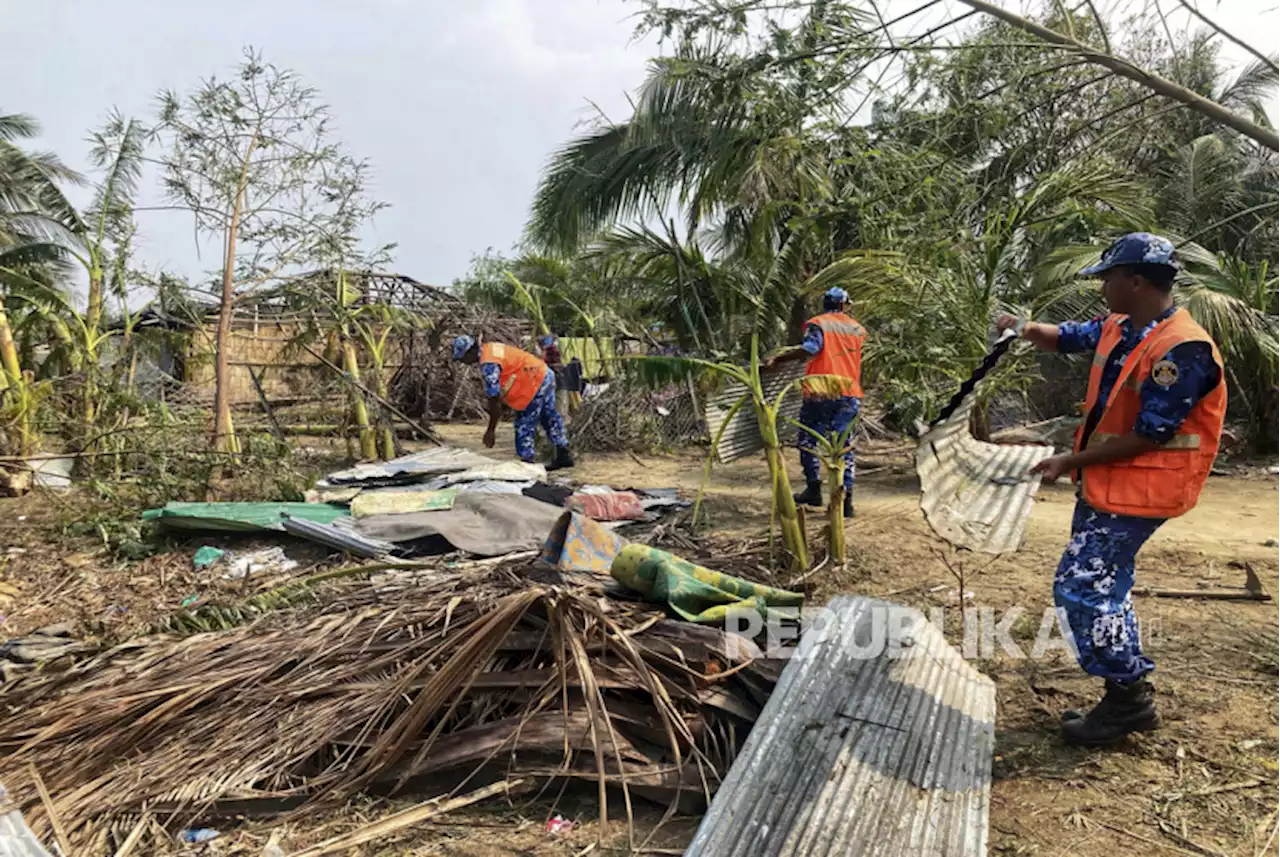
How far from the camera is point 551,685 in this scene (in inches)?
110

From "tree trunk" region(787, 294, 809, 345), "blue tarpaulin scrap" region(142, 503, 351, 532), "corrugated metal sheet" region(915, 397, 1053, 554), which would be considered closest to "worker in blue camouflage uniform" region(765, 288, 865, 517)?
"corrugated metal sheet" region(915, 397, 1053, 554)

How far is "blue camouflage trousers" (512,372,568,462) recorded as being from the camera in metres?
8.45

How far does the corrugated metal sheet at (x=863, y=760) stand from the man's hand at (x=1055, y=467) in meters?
0.87

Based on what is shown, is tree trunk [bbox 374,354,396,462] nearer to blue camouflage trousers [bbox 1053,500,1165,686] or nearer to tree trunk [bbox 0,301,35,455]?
tree trunk [bbox 0,301,35,455]

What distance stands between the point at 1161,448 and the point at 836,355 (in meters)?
3.50

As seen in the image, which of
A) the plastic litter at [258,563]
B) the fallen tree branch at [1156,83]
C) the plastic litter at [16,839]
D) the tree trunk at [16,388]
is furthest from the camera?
the tree trunk at [16,388]

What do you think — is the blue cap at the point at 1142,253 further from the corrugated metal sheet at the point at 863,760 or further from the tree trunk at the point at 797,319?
the tree trunk at the point at 797,319

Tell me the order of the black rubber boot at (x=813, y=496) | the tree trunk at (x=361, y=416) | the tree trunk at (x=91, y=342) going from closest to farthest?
the black rubber boot at (x=813, y=496), the tree trunk at (x=91, y=342), the tree trunk at (x=361, y=416)

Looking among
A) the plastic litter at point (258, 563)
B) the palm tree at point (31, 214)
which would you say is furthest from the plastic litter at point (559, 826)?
the palm tree at point (31, 214)

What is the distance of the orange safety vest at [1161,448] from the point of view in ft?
7.93

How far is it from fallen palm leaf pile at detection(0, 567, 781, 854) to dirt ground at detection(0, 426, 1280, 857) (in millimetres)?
208

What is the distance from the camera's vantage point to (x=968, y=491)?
3127 millimetres

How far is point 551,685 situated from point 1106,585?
1.83 metres

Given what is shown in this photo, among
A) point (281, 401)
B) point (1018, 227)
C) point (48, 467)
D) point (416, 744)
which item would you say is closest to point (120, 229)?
point (48, 467)
